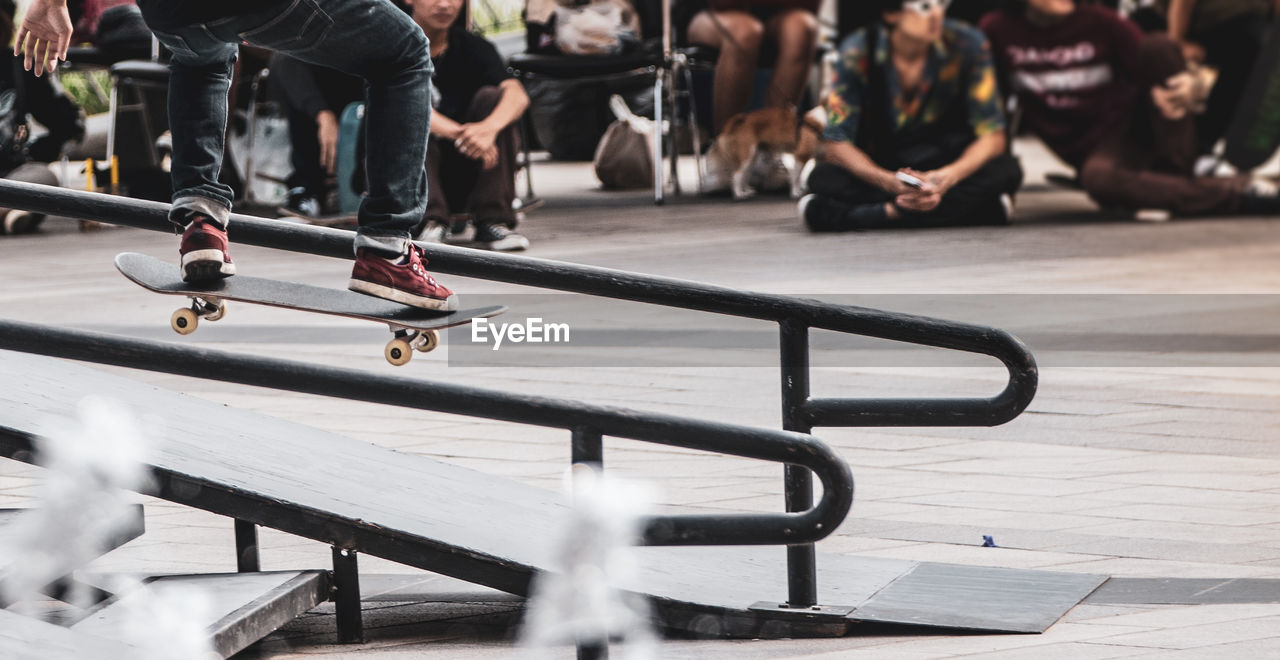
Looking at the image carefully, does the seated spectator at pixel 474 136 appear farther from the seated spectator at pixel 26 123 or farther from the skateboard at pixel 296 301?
the skateboard at pixel 296 301

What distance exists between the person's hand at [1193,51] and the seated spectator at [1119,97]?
346mm

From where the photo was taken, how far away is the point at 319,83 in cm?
1072

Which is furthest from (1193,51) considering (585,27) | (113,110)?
(113,110)

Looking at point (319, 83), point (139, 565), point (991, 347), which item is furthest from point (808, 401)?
point (319, 83)

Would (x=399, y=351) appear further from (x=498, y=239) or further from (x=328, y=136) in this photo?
(x=328, y=136)

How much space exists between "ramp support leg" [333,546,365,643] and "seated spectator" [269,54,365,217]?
7.08m

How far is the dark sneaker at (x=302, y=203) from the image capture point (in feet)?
35.6

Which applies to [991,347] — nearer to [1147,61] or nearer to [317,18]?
[317,18]

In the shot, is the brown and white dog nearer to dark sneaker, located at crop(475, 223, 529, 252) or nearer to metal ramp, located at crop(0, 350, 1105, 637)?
dark sneaker, located at crop(475, 223, 529, 252)

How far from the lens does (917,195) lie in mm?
10359

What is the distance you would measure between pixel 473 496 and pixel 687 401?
2008 millimetres

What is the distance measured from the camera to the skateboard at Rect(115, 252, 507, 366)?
374 cm

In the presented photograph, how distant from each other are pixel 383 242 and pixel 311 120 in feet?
24.4

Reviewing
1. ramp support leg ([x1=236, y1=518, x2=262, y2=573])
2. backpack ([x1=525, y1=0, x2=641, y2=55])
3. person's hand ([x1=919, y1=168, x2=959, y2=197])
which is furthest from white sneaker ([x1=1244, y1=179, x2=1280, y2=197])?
ramp support leg ([x1=236, y1=518, x2=262, y2=573])
